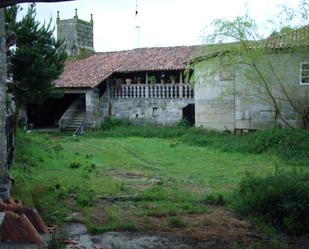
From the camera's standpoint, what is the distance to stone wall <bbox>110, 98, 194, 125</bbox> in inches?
980

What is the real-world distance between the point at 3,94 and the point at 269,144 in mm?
11272

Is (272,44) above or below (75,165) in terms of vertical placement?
above

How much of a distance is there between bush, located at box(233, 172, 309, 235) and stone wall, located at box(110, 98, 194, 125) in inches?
663

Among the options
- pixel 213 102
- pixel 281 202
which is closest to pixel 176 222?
pixel 281 202

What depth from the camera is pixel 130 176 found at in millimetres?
12047

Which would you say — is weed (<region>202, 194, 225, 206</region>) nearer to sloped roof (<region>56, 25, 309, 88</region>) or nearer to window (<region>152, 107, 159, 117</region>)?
sloped roof (<region>56, 25, 309, 88</region>)

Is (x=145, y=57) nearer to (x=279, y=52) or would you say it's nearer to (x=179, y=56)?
(x=179, y=56)

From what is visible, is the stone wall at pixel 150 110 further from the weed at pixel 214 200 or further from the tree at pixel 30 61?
the weed at pixel 214 200

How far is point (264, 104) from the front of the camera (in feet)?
64.0

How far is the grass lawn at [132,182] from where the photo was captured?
739 cm

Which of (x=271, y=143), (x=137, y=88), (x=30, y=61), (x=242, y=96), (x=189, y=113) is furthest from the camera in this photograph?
(x=137, y=88)

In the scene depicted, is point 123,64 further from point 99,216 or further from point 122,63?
point 99,216

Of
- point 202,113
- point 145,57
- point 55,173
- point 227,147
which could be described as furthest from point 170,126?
point 55,173

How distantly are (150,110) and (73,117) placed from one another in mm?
4860
